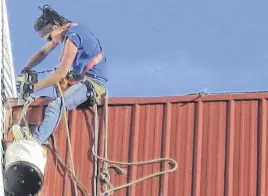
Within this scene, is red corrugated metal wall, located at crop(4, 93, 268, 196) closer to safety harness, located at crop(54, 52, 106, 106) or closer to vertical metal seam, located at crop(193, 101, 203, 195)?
vertical metal seam, located at crop(193, 101, 203, 195)

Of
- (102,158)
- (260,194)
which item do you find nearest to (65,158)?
(102,158)

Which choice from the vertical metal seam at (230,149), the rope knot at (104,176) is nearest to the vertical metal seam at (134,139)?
the rope knot at (104,176)

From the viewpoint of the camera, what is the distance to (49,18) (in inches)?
506

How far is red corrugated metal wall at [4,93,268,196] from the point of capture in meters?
12.0

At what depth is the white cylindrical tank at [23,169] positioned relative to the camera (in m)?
11.3

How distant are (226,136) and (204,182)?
0.63m

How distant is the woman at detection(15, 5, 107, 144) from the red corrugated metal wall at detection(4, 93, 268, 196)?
276 mm

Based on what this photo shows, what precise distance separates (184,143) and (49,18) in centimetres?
240

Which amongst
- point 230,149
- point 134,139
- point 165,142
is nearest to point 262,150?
point 230,149

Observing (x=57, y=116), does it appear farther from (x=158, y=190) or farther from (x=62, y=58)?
(x=158, y=190)

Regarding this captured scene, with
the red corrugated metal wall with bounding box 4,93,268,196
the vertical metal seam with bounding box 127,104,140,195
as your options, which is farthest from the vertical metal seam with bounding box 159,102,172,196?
the vertical metal seam with bounding box 127,104,140,195

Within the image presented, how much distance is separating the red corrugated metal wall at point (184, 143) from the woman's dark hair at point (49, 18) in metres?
1.20

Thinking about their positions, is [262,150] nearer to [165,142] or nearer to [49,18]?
[165,142]

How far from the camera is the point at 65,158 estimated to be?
40.5 ft
